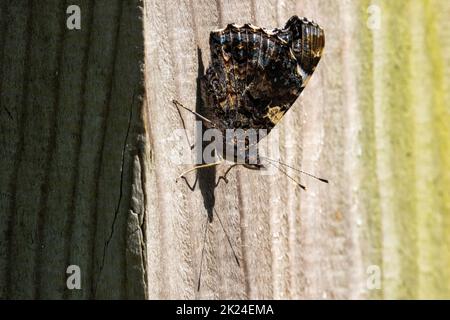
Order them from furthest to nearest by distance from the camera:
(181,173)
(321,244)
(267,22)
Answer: (321,244) < (267,22) < (181,173)

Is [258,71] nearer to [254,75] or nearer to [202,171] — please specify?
[254,75]

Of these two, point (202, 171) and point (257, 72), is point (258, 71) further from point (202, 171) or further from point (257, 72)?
point (202, 171)

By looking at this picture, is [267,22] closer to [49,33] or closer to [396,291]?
[49,33]

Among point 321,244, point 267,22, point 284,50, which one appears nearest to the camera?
point 284,50

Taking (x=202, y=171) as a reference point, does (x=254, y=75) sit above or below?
above

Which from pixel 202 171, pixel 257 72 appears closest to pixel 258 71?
pixel 257 72

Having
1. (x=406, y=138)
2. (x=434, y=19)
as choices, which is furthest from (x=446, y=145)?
(x=434, y=19)

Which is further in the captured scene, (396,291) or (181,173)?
(396,291)
